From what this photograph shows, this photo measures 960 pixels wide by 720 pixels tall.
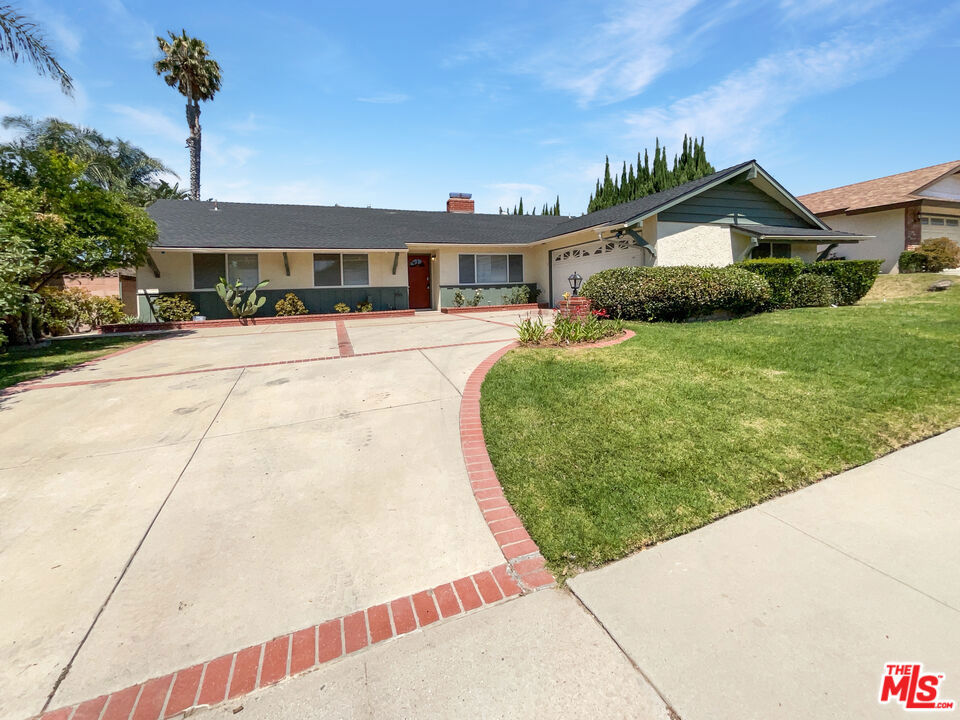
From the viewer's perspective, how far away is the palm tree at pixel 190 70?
22.0 meters

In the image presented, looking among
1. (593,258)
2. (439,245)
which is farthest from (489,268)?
(593,258)

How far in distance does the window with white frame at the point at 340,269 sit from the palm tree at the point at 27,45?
7965 millimetres

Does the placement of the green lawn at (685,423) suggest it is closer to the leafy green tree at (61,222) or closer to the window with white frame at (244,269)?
the leafy green tree at (61,222)

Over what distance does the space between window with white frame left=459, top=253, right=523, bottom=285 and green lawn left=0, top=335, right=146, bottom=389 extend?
36.5ft

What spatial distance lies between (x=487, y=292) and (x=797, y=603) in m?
16.4

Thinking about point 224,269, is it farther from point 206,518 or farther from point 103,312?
point 206,518

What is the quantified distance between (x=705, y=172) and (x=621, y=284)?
20.7 metres

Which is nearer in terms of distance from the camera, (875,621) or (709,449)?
(875,621)

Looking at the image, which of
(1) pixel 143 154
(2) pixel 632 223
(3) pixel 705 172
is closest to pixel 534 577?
(2) pixel 632 223

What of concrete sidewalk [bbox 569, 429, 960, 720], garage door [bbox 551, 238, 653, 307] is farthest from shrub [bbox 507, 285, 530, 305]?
concrete sidewalk [bbox 569, 429, 960, 720]

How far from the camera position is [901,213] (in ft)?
59.2

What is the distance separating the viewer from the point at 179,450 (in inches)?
161

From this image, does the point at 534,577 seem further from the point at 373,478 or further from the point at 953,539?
the point at 953,539

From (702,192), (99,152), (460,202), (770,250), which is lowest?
(770,250)
